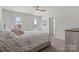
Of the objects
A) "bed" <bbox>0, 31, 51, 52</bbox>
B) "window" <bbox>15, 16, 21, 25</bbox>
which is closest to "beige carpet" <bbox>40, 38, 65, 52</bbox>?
"bed" <bbox>0, 31, 51, 52</bbox>

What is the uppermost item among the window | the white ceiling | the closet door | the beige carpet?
the white ceiling

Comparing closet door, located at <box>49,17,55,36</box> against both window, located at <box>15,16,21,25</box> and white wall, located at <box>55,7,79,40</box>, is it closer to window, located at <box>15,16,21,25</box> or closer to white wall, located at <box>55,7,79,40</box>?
white wall, located at <box>55,7,79,40</box>

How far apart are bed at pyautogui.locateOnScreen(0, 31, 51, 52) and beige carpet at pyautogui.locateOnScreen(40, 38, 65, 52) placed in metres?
0.06

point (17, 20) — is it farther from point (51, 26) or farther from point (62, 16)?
point (62, 16)

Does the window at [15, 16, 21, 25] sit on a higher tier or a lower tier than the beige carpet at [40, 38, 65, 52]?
higher

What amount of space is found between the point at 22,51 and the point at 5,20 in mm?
537

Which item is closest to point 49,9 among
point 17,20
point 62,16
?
point 62,16

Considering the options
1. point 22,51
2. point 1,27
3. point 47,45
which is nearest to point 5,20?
point 1,27

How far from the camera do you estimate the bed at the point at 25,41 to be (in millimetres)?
1430

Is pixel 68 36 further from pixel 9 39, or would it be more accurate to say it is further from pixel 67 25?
pixel 9 39

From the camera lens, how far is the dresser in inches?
55.6

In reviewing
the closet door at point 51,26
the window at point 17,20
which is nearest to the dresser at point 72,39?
the closet door at point 51,26

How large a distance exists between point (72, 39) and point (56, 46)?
261 mm

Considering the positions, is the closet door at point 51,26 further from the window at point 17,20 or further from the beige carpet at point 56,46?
the window at point 17,20
